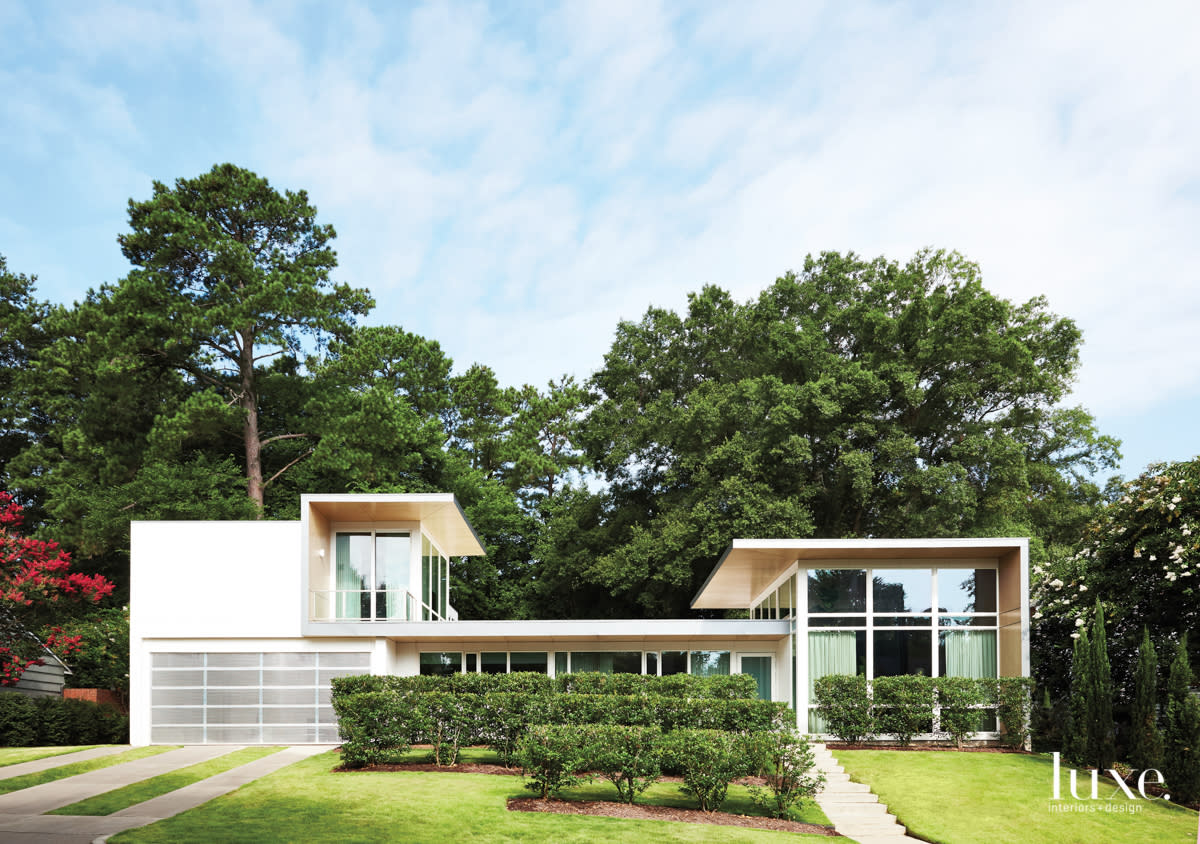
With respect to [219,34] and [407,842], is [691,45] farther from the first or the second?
[407,842]

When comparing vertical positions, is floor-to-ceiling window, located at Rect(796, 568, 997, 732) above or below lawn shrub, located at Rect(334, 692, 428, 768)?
above

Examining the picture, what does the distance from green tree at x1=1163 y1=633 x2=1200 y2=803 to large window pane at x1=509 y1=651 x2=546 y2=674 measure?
1248 centimetres

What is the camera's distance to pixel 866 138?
72.3ft

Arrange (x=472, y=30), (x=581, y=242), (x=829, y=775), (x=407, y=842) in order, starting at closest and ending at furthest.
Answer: (x=407, y=842) → (x=829, y=775) → (x=472, y=30) → (x=581, y=242)

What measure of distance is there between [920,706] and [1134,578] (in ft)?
14.4

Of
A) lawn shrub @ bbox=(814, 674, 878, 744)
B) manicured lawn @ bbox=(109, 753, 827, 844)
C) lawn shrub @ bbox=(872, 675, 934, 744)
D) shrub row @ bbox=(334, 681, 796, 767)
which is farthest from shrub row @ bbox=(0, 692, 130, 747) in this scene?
lawn shrub @ bbox=(872, 675, 934, 744)

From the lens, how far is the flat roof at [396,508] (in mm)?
20219

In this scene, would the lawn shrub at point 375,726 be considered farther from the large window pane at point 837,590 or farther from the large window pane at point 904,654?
the large window pane at point 904,654

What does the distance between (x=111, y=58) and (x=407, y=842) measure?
17.5 m

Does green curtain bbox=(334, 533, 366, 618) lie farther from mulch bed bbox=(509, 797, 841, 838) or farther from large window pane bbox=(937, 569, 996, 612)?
large window pane bbox=(937, 569, 996, 612)

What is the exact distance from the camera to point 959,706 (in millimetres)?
17953

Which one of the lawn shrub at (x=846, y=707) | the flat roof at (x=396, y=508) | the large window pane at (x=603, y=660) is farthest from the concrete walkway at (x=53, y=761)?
the lawn shrub at (x=846, y=707)

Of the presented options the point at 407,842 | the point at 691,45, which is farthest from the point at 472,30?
the point at 407,842

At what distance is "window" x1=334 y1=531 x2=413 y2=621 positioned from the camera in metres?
21.9
